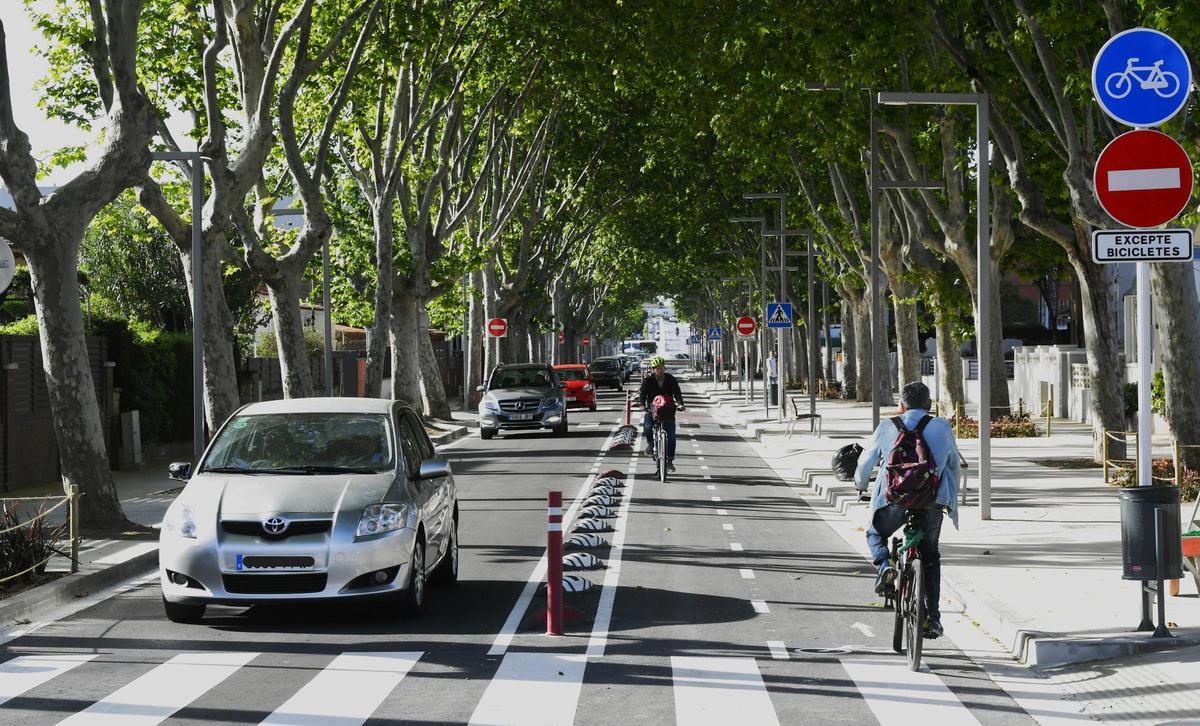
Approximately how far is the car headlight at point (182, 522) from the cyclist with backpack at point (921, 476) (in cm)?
452

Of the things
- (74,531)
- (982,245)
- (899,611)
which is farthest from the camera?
(982,245)

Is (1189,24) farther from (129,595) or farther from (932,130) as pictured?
(932,130)

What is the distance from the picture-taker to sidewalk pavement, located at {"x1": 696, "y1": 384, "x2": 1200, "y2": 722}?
8383 millimetres

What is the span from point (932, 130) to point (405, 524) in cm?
2076

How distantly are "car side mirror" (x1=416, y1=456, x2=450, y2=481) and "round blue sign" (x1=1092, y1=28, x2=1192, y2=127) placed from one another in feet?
17.3

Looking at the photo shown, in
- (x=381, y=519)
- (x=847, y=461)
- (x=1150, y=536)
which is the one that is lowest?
(x=847, y=461)

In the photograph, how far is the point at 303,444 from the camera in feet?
37.2

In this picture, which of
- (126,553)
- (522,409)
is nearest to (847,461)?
(126,553)

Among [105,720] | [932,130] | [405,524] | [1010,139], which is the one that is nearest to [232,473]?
[405,524]

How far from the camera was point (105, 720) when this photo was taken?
755cm

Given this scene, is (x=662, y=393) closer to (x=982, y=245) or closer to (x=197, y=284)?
(x=982, y=245)

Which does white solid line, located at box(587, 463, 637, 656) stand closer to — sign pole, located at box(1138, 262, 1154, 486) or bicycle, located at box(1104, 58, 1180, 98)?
sign pole, located at box(1138, 262, 1154, 486)

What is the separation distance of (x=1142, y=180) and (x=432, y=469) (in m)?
5.30

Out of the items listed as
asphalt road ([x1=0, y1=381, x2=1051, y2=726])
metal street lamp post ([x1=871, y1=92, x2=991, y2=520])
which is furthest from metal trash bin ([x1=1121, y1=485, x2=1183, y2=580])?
metal street lamp post ([x1=871, y1=92, x2=991, y2=520])
